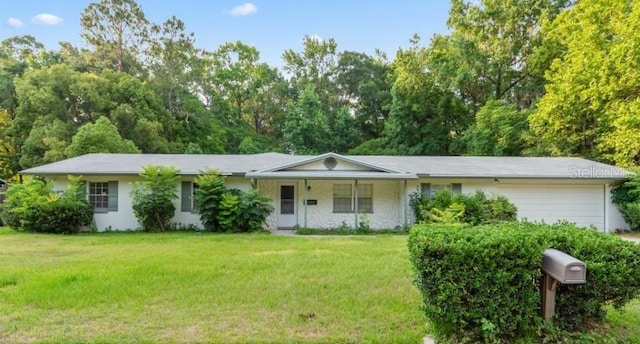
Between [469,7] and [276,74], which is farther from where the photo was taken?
[276,74]

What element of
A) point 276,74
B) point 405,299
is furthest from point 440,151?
point 405,299

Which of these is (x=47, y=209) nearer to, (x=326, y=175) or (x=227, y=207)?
(x=227, y=207)

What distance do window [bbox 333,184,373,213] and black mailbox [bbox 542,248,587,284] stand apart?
37.5ft

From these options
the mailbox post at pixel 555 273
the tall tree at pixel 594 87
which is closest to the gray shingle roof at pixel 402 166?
the tall tree at pixel 594 87

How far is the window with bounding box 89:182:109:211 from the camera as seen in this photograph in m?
14.2

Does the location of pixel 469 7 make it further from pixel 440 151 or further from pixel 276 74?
pixel 276 74

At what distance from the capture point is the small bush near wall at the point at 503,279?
Answer: 3.49 metres

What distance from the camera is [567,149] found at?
20922 millimetres

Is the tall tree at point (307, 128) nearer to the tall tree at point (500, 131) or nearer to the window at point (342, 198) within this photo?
the tall tree at point (500, 131)

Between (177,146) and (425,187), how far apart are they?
18.4 metres

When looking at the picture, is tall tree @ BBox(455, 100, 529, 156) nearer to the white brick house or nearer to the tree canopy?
the tree canopy

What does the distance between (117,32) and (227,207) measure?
24.6 m

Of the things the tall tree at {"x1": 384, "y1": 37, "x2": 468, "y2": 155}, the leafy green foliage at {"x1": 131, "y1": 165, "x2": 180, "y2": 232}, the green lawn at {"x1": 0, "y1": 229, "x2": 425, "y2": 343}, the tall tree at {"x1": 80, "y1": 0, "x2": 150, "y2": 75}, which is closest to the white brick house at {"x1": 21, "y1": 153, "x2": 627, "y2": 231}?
the leafy green foliage at {"x1": 131, "y1": 165, "x2": 180, "y2": 232}
